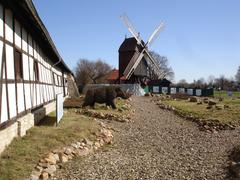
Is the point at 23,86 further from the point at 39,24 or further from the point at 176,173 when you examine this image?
the point at 176,173

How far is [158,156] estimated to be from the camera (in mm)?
11430

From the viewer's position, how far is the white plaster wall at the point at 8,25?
958 centimetres

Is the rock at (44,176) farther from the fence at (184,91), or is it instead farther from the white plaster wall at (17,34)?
the fence at (184,91)

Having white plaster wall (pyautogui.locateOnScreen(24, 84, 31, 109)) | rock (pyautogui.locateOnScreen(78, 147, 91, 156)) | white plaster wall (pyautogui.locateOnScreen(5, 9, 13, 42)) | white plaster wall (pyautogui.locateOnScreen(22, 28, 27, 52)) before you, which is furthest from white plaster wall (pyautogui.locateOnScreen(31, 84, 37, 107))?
white plaster wall (pyautogui.locateOnScreen(5, 9, 13, 42))

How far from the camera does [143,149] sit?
41.2ft

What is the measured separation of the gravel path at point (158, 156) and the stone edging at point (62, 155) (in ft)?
0.78

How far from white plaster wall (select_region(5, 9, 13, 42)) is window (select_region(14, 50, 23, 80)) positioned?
2.74 feet

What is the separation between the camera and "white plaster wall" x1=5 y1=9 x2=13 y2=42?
31.4 ft

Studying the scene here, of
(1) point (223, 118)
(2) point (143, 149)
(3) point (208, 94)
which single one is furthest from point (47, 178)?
(3) point (208, 94)

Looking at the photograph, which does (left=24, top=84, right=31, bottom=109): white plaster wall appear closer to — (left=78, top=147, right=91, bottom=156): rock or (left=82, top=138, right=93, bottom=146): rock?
(left=82, top=138, right=93, bottom=146): rock

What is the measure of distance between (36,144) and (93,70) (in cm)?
7087

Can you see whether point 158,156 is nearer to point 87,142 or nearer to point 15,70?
point 87,142

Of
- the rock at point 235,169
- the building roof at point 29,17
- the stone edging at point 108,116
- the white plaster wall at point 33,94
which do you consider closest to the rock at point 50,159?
the building roof at point 29,17

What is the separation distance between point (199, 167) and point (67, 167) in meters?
3.54
